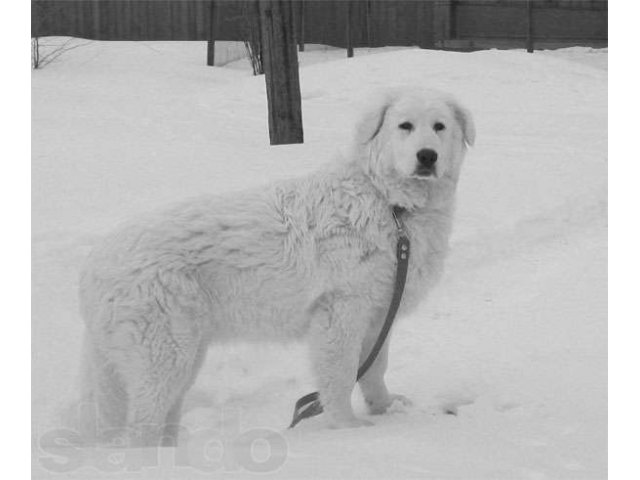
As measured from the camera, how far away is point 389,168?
4609mm

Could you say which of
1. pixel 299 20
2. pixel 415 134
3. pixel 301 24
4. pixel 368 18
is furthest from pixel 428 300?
pixel 299 20

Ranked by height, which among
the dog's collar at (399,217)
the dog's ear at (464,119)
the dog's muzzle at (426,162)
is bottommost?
the dog's collar at (399,217)

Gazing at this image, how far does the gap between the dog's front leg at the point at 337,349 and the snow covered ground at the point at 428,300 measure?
6.0 inches

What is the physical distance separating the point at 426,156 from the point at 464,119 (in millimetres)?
412

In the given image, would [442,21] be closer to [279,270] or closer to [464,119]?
[464,119]

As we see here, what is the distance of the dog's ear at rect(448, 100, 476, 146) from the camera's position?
4676 millimetres

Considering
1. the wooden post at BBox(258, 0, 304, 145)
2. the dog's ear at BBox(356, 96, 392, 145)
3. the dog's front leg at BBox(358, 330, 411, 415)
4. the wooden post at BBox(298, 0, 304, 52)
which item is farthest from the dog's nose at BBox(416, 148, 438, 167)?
the wooden post at BBox(298, 0, 304, 52)

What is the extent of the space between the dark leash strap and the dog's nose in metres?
0.32

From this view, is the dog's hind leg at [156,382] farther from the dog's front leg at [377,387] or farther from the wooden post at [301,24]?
the wooden post at [301,24]

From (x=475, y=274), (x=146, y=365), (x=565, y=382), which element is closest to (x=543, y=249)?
(x=475, y=274)

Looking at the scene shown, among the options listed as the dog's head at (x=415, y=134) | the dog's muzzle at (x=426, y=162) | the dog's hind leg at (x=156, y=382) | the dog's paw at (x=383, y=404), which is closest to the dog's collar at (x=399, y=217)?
the dog's head at (x=415, y=134)

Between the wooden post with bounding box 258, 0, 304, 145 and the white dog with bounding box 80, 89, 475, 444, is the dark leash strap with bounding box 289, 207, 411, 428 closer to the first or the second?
the white dog with bounding box 80, 89, 475, 444

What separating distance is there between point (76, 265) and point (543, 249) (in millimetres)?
3661

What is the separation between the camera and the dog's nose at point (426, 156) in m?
4.42
